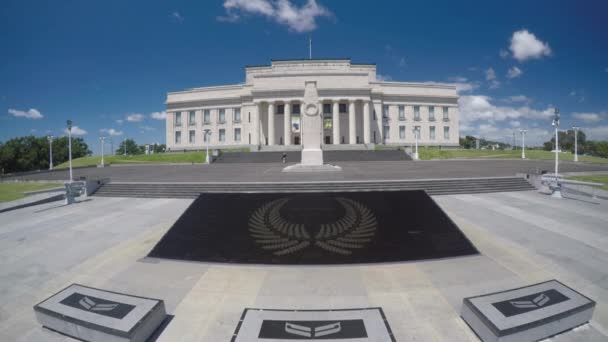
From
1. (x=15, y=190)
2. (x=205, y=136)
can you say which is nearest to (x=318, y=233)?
(x=15, y=190)

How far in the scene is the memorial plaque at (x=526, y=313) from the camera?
11.3 ft

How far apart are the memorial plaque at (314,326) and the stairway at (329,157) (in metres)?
34.3

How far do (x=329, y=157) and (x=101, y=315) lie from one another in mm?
38245

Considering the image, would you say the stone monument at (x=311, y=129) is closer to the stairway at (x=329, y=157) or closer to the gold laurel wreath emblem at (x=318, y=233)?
the stairway at (x=329, y=157)

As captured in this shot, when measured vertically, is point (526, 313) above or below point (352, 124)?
below

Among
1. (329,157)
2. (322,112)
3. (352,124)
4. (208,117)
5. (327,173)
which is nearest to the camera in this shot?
(327,173)

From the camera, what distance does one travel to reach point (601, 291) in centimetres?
481

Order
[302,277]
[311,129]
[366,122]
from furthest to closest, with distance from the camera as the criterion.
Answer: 1. [366,122]
2. [311,129]
3. [302,277]

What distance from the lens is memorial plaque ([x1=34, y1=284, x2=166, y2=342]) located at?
352 centimetres

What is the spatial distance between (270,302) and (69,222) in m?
10.4

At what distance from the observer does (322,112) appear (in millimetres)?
59969

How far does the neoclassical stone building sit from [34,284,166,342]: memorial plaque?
54919 mm

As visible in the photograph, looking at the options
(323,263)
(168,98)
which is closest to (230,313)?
(323,263)

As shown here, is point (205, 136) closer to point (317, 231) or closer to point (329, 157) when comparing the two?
point (329, 157)
